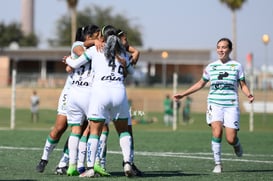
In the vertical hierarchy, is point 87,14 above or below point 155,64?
above

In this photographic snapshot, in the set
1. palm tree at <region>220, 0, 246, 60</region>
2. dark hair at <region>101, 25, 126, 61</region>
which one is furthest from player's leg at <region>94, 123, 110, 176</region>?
palm tree at <region>220, 0, 246, 60</region>

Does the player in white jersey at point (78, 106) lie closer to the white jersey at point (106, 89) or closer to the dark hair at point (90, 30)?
the dark hair at point (90, 30)

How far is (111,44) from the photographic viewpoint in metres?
11.2

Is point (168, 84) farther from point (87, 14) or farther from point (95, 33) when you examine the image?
point (87, 14)

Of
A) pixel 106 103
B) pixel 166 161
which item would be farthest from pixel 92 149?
pixel 166 161

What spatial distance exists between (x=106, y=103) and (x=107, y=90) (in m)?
0.18

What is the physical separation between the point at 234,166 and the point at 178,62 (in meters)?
58.6

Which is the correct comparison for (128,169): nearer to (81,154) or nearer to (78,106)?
(81,154)

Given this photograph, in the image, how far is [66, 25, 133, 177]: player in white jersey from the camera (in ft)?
36.7

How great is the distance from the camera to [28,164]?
13523 millimetres

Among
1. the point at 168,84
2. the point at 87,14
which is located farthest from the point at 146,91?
the point at 87,14

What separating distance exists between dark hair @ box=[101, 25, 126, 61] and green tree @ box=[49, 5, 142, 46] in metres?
107

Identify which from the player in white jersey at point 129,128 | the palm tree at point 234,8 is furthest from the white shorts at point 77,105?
the palm tree at point 234,8

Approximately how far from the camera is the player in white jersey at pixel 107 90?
11.2 meters
